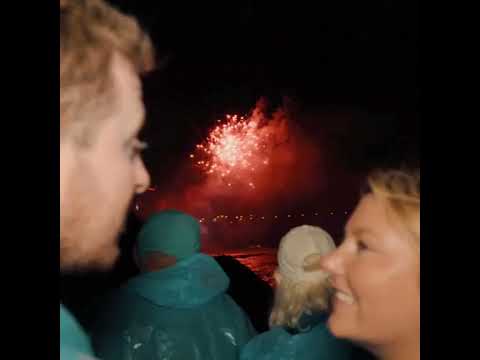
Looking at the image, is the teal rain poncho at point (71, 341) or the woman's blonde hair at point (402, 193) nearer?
the teal rain poncho at point (71, 341)

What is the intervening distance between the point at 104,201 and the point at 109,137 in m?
0.24

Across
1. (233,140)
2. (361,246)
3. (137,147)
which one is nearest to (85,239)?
(137,147)

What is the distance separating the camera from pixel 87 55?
1374mm

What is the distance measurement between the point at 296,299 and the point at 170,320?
0.76 metres

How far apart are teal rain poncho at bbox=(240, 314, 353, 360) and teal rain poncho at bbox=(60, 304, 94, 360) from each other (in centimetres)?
124

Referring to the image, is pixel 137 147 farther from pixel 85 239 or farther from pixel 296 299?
pixel 296 299

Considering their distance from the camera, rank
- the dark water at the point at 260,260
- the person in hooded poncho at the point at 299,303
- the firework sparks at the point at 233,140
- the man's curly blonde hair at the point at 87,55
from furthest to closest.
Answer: the firework sparks at the point at 233,140 → the dark water at the point at 260,260 → the person in hooded poncho at the point at 299,303 → the man's curly blonde hair at the point at 87,55

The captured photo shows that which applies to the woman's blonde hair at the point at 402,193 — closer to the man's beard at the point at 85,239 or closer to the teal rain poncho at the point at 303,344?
the teal rain poncho at the point at 303,344

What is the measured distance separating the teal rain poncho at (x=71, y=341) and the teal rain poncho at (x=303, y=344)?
124 cm

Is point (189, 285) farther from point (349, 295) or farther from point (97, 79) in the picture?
point (97, 79)

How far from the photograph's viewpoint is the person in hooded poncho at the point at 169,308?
96.8 inches

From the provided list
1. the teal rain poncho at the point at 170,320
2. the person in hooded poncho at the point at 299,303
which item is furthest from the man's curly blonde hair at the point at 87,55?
the teal rain poncho at the point at 170,320

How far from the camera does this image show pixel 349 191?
28.6 m
